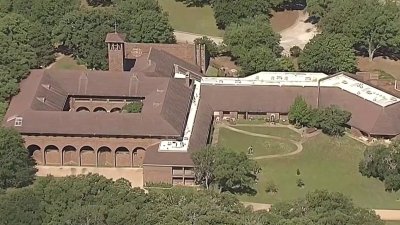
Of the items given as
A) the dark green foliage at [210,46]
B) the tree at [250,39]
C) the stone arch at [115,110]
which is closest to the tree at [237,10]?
the tree at [250,39]

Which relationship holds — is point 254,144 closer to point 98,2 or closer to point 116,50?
point 116,50

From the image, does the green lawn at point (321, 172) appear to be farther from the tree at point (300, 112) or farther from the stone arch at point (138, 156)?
the stone arch at point (138, 156)

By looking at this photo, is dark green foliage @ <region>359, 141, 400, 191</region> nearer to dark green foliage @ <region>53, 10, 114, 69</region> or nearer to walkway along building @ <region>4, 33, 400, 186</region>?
walkway along building @ <region>4, 33, 400, 186</region>

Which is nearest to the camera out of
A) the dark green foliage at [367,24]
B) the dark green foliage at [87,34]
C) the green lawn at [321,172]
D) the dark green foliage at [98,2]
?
the green lawn at [321,172]

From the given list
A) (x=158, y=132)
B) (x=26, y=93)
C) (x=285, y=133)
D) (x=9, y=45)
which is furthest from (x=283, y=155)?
(x=9, y=45)

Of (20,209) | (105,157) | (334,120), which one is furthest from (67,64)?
(20,209)

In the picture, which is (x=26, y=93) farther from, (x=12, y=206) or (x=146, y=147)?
(x=12, y=206)
